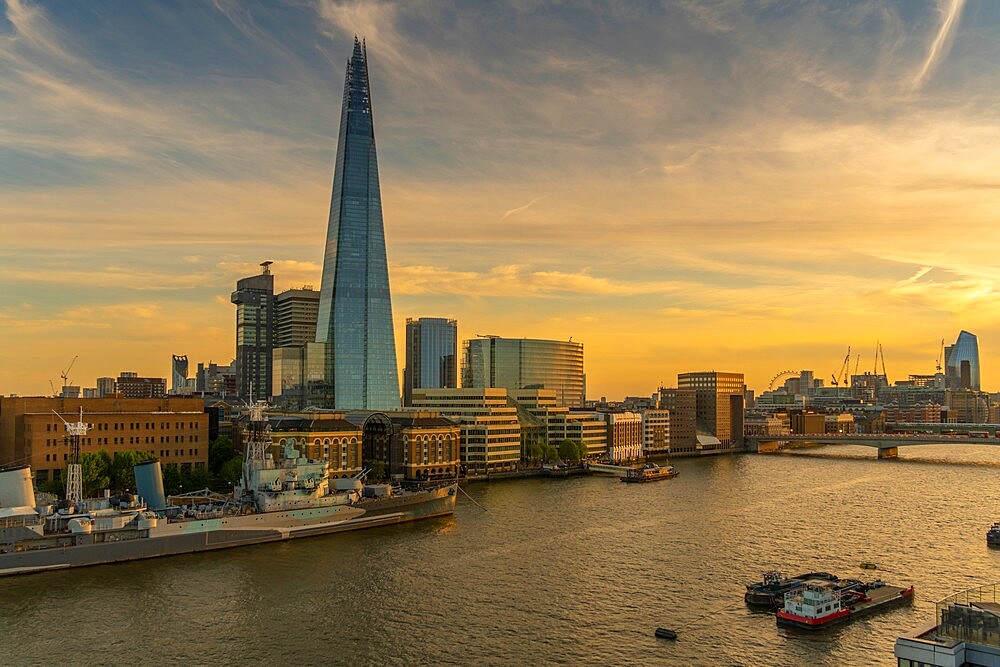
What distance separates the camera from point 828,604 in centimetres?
3055

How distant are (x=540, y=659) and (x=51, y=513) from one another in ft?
97.2

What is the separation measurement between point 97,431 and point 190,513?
80.7 ft

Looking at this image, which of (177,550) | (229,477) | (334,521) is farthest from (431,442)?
(177,550)

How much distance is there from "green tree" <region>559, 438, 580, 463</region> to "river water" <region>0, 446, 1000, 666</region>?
33213 millimetres

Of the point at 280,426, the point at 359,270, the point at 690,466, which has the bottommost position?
the point at 690,466

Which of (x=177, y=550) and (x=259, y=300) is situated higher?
(x=259, y=300)

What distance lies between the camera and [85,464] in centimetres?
5616

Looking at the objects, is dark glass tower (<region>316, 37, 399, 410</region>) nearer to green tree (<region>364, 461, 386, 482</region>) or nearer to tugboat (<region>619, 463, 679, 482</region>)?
green tree (<region>364, 461, 386, 482</region>)

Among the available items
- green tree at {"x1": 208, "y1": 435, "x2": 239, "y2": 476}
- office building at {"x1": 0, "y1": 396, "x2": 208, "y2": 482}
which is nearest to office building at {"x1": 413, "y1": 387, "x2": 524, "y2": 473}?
green tree at {"x1": 208, "y1": 435, "x2": 239, "y2": 476}

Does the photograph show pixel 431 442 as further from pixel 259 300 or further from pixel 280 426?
pixel 259 300

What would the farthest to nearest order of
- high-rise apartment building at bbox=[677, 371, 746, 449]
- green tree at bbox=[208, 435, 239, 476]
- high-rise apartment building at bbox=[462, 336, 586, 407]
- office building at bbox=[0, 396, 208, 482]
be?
high-rise apartment building at bbox=[462, 336, 586, 407], high-rise apartment building at bbox=[677, 371, 746, 449], green tree at bbox=[208, 435, 239, 476], office building at bbox=[0, 396, 208, 482]

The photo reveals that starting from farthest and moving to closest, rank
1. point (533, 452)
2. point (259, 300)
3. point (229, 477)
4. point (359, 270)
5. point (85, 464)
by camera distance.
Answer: point (259, 300)
point (359, 270)
point (533, 452)
point (229, 477)
point (85, 464)

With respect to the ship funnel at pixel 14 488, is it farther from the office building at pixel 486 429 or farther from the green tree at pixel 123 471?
the office building at pixel 486 429

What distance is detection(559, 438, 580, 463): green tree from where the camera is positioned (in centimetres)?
9181
